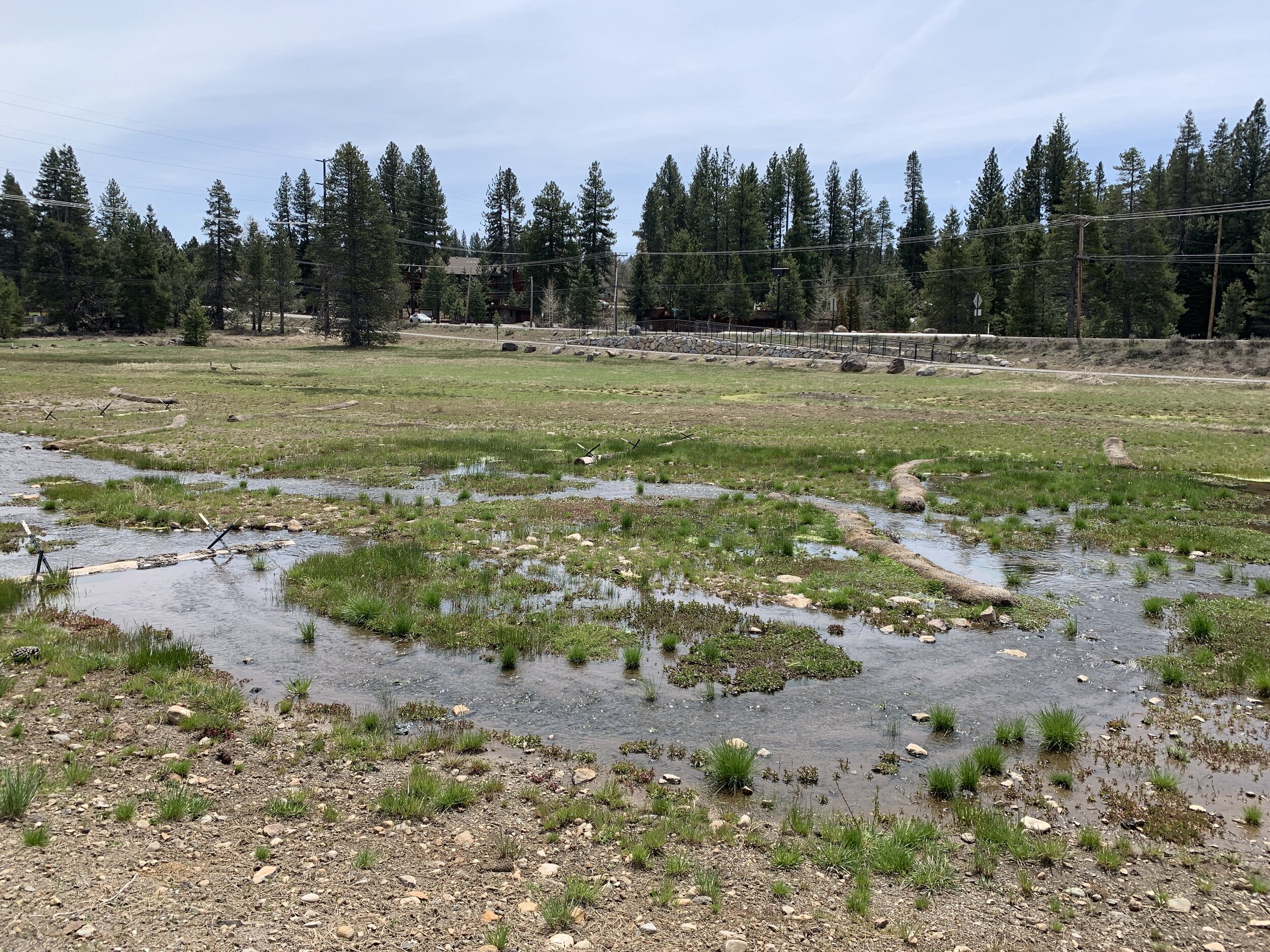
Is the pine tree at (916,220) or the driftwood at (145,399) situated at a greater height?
the pine tree at (916,220)

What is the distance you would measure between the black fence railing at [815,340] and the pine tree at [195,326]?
163 ft

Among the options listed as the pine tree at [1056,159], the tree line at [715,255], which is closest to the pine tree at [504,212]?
the tree line at [715,255]

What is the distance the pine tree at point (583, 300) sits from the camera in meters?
121

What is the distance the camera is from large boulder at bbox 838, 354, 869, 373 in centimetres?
7019

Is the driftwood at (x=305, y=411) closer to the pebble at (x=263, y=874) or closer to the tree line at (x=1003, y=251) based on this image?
the pebble at (x=263, y=874)

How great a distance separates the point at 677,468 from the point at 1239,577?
43.6 feet

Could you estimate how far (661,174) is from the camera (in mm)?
177250

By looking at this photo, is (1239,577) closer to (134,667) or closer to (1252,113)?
(134,667)

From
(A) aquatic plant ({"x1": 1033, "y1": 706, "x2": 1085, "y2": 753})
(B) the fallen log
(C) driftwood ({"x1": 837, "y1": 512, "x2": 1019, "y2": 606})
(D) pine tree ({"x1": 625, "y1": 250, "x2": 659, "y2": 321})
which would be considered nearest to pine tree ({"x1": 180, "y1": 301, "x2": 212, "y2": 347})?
(D) pine tree ({"x1": 625, "y1": 250, "x2": 659, "y2": 321})

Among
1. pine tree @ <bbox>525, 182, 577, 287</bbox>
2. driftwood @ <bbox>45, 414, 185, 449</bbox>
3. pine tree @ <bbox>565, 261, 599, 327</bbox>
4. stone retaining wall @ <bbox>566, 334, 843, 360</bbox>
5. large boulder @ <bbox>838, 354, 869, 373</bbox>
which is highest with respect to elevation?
pine tree @ <bbox>525, 182, 577, 287</bbox>

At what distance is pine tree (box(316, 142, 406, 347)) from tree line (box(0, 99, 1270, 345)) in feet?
0.72

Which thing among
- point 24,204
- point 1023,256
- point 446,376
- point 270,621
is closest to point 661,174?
point 1023,256

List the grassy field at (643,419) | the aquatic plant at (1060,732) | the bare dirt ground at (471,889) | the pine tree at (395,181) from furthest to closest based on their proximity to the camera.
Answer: the pine tree at (395,181)
the grassy field at (643,419)
the aquatic plant at (1060,732)
the bare dirt ground at (471,889)

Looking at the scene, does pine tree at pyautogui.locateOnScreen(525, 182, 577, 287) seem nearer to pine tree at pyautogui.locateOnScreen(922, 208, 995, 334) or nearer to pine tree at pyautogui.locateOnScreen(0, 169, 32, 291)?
pine tree at pyautogui.locateOnScreen(922, 208, 995, 334)
